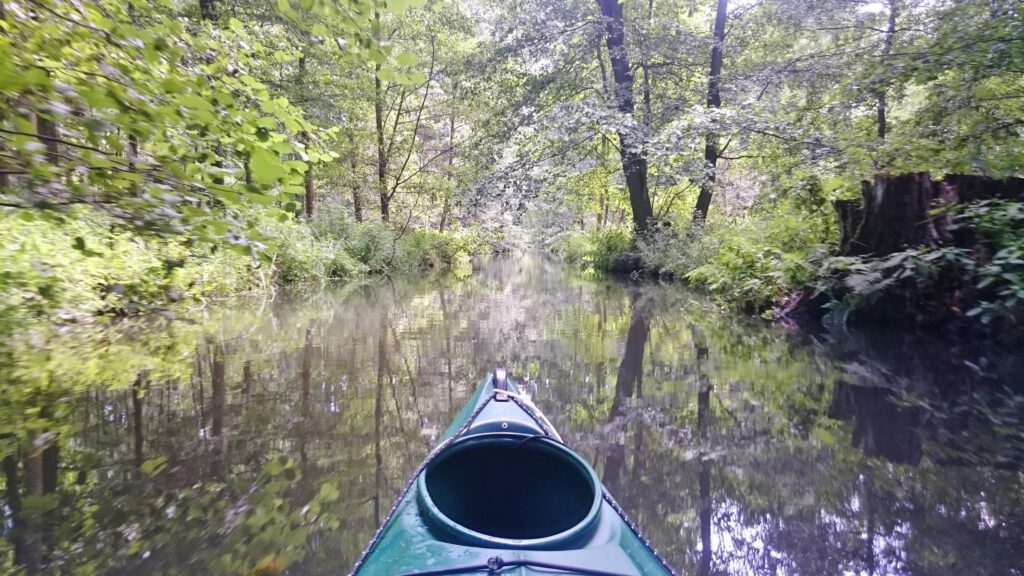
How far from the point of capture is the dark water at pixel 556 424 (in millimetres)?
2373

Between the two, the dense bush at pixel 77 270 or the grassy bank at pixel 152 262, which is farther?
the dense bush at pixel 77 270

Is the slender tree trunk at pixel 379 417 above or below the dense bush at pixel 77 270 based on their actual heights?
below

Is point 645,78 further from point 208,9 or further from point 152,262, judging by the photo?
point 152,262

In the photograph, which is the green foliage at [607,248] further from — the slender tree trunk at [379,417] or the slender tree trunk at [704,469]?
the slender tree trunk at [704,469]

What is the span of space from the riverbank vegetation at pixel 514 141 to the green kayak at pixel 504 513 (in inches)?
42.8

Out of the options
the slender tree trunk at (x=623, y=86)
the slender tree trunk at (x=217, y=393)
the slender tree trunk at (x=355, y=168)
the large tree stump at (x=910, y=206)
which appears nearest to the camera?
the slender tree trunk at (x=217, y=393)

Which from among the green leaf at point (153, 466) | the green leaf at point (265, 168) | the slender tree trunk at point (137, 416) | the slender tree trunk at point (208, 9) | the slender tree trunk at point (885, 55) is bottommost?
the green leaf at point (153, 466)

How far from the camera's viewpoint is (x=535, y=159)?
12727mm

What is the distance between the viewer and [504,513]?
2.39m

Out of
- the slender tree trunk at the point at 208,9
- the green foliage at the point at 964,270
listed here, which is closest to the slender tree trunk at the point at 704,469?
the green foliage at the point at 964,270

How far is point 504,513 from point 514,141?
11313 millimetres

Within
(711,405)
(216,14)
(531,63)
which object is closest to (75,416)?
(711,405)

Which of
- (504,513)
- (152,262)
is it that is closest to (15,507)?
(504,513)

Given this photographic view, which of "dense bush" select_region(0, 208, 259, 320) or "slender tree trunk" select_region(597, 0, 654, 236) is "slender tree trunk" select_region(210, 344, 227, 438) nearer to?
"dense bush" select_region(0, 208, 259, 320)
